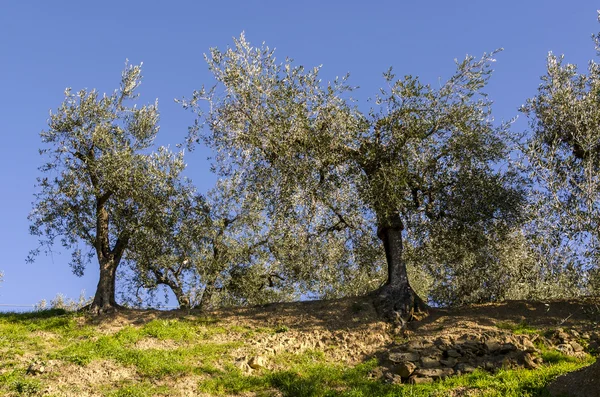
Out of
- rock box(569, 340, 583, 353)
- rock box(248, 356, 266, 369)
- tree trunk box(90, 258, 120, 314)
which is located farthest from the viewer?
tree trunk box(90, 258, 120, 314)

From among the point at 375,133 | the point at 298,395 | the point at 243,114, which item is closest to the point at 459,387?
the point at 298,395

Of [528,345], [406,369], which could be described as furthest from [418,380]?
[528,345]

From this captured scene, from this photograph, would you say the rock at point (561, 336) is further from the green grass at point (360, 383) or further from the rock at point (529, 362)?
the rock at point (529, 362)

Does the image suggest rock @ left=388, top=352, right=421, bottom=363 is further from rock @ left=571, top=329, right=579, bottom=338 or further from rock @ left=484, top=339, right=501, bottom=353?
rock @ left=571, top=329, right=579, bottom=338

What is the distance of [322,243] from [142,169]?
9.36 metres

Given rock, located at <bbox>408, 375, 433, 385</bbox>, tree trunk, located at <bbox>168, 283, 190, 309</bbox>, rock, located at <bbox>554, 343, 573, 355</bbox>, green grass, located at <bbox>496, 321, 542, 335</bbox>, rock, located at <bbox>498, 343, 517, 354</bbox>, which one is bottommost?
rock, located at <bbox>408, 375, 433, 385</bbox>

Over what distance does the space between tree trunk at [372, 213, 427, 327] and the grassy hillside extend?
645 millimetres

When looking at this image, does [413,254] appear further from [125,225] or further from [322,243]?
[125,225]

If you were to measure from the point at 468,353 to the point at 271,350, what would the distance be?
715 centimetres

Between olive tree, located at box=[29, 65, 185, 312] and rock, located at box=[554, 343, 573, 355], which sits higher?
olive tree, located at box=[29, 65, 185, 312]

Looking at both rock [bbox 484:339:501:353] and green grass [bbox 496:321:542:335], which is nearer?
rock [bbox 484:339:501:353]

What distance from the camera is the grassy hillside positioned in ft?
56.3

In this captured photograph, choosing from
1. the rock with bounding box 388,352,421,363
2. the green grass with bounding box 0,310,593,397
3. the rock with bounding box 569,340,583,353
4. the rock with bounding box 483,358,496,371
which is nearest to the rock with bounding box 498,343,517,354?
the rock with bounding box 483,358,496,371

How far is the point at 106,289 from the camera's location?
25.4 metres
